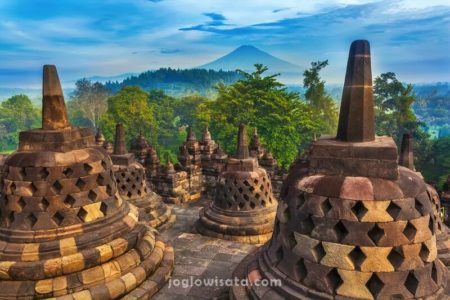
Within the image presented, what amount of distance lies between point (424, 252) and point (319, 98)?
44.2 metres

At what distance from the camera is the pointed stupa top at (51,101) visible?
554 cm

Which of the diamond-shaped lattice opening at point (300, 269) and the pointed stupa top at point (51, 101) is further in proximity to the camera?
the pointed stupa top at point (51, 101)

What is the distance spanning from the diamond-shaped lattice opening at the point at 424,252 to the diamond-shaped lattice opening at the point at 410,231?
9.7 inches

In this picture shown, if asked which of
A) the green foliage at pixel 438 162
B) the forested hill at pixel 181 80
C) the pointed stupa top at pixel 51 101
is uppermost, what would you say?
the forested hill at pixel 181 80

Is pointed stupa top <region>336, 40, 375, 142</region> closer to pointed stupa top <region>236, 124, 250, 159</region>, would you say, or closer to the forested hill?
pointed stupa top <region>236, 124, 250, 159</region>

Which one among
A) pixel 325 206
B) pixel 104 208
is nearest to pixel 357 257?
pixel 325 206

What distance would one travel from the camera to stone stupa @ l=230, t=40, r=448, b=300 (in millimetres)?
3609

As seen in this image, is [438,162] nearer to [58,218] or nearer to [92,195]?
[92,195]

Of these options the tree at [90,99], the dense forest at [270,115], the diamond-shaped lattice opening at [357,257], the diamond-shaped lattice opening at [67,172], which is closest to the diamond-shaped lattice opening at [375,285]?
the diamond-shaped lattice opening at [357,257]

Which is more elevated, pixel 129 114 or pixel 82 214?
pixel 129 114

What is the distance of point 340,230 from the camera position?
147 inches

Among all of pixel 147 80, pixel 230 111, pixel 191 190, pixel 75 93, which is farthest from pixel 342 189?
pixel 147 80

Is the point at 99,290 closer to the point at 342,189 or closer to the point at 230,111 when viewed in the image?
the point at 342,189

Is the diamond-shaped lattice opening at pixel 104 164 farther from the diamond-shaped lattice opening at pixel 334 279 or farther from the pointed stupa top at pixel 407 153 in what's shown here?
the pointed stupa top at pixel 407 153
